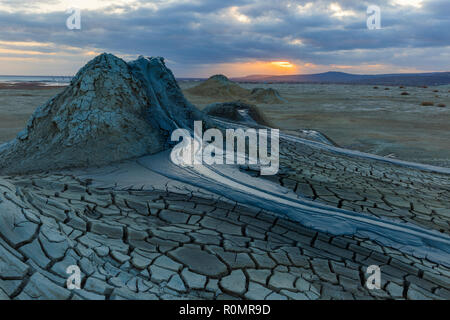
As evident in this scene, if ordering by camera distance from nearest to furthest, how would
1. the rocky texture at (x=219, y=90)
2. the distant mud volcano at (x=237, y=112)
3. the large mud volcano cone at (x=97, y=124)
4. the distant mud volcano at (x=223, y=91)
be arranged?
1. the large mud volcano cone at (x=97, y=124)
2. the distant mud volcano at (x=237, y=112)
3. the distant mud volcano at (x=223, y=91)
4. the rocky texture at (x=219, y=90)

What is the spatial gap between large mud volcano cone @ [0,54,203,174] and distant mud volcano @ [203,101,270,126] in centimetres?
272

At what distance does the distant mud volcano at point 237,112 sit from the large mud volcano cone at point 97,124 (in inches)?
107

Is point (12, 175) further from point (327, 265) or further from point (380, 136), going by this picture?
point (380, 136)

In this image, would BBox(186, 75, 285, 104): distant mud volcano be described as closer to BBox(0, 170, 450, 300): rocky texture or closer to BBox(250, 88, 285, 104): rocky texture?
BBox(250, 88, 285, 104): rocky texture

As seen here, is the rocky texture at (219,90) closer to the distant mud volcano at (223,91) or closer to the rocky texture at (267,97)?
the distant mud volcano at (223,91)

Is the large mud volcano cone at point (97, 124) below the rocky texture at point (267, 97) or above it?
below

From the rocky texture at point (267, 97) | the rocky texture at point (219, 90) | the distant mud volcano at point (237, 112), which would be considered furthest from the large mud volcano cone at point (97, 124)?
the rocky texture at point (219, 90)

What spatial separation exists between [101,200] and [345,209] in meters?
1.86

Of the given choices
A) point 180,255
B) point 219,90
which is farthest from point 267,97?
point 180,255

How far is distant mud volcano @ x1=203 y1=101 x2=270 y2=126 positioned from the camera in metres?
6.51

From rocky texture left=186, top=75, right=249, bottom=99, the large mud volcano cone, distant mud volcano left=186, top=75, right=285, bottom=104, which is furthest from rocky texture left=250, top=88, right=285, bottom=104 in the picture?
the large mud volcano cone

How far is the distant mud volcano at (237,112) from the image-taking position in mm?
6512

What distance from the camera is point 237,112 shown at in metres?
6.61
